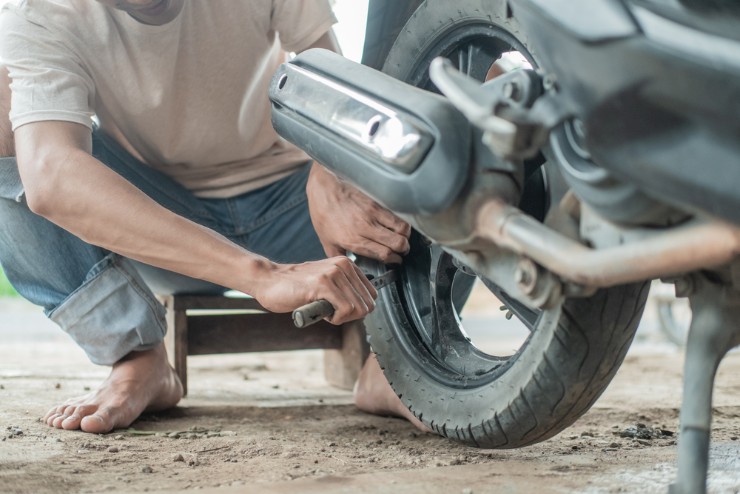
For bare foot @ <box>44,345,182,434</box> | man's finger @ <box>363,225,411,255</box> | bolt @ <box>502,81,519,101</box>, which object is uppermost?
bolt @ <box>502,81,519,101</box>

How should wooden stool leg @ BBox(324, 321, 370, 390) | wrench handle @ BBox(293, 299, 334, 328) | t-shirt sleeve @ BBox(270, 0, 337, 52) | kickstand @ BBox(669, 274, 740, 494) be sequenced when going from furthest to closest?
1. wooden stool leg @ BBox(324, 321, 370, 390)
2. t-shirt sleeve @ BBox(270, 0, 337, 52)
3. wrench handle @ BBox(293, 299, 334, 328)
4. kickstand @ BBox(669, 274, 740, 494)

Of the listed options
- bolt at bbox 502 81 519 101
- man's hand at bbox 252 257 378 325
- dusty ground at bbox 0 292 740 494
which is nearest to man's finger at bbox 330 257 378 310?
man's hand at bbox 252 257 378 325

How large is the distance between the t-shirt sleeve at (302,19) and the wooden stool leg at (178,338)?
684 millimetres

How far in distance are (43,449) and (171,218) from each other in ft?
1.41

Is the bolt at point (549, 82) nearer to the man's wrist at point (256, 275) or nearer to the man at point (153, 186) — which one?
the man at point (153, 186)

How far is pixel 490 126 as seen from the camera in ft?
2.85

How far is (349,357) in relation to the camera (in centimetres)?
227

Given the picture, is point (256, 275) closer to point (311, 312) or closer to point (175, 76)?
point (311, 312)

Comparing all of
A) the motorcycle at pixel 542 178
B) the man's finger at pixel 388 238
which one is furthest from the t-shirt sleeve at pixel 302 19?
the man's finger at pixel 388 238

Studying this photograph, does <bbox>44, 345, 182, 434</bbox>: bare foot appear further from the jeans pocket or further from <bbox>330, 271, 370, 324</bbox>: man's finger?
<bbox>330, 271, 370, 324</bbox>: man's finger

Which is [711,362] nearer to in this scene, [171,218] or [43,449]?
[171,218]

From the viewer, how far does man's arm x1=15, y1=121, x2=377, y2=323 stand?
4.61ft

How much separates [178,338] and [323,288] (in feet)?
2.73

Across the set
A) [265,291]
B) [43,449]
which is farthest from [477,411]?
[43,449]
